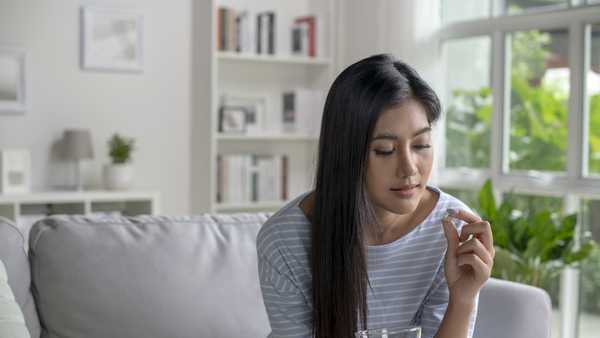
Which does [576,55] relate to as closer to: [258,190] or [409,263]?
[258,190]

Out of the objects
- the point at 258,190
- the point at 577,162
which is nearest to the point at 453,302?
the point at 577,162

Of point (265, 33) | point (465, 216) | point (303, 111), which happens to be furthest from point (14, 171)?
point (465, 216)

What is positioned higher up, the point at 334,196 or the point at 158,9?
the point at 158,9

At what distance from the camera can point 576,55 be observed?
3.99 metres

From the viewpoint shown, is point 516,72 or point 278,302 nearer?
point 278,302

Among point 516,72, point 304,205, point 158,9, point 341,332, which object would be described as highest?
point 158,9

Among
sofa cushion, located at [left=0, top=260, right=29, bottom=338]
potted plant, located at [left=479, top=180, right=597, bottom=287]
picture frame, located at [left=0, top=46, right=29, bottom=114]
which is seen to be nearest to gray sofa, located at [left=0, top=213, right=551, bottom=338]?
sofa cushion, located at [left=0, top=260, right=29, bottom=338]

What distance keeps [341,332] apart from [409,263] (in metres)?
0.27

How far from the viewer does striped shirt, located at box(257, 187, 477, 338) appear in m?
1.67

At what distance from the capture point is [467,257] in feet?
5.12

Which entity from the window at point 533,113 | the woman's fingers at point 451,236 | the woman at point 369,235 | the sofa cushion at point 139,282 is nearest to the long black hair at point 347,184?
the woman at point 369,235

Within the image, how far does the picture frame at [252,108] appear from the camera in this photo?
4.92 meters

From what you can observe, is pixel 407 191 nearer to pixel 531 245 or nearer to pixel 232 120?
pixel 531 245

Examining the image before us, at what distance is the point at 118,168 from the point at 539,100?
2109 millimetres
